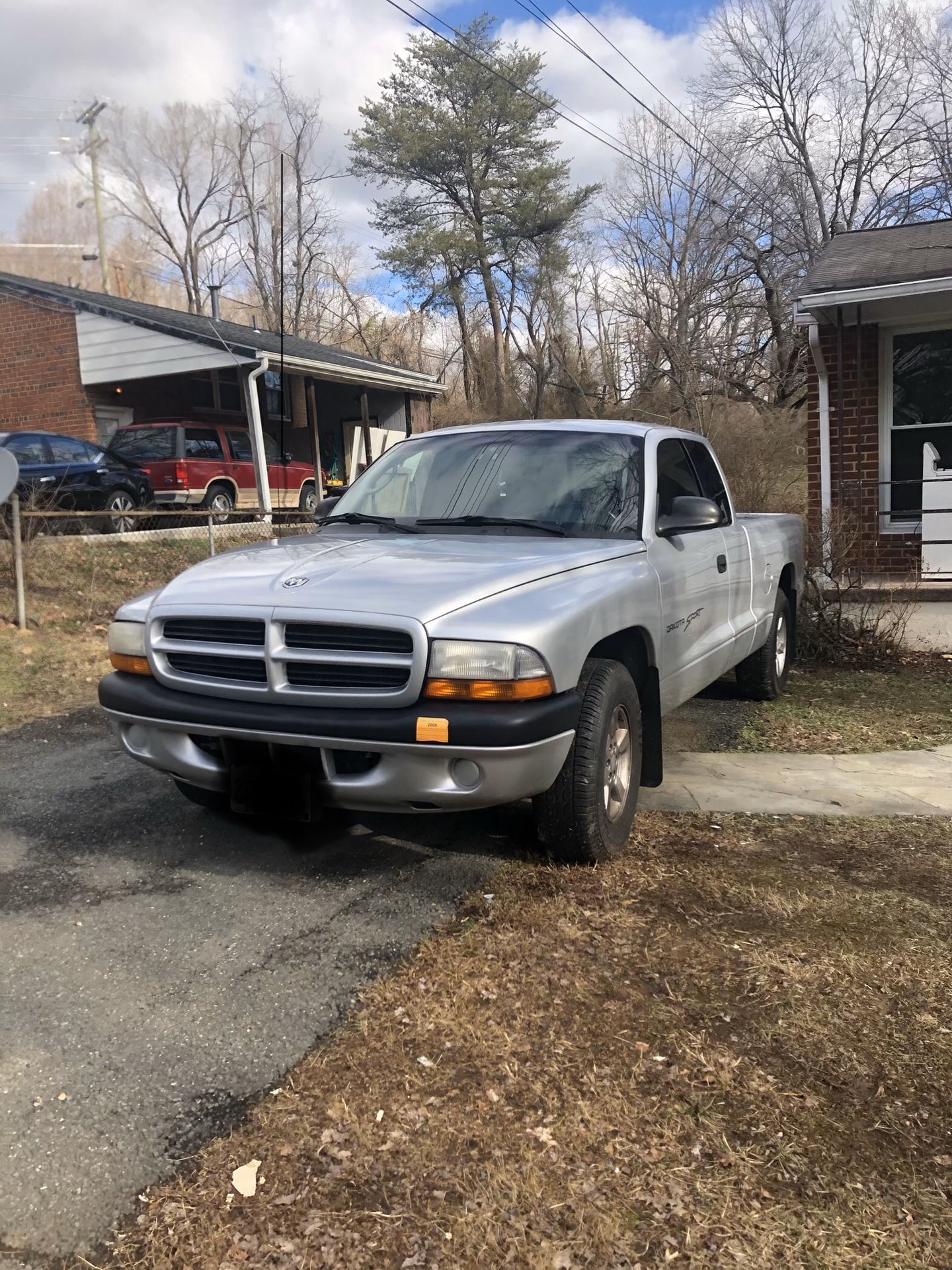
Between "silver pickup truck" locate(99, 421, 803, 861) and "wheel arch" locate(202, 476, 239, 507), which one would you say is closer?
"silver pickup truck" locate(99, 421, 803, 861)

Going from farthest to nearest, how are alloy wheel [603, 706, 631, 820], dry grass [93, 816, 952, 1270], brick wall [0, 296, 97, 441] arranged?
brick wall [0, 296, 97, 441]
alloy wheel [603, 706, 631, 820]
dry grass [93, 816, 952, 1270]

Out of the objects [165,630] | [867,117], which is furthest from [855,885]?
[867,117]

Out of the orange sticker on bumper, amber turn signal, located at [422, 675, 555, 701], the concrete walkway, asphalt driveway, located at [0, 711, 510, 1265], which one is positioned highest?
amber turn signal, located at [422, 675, 555, 701]

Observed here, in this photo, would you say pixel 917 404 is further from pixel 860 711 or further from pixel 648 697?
pixel 648 697

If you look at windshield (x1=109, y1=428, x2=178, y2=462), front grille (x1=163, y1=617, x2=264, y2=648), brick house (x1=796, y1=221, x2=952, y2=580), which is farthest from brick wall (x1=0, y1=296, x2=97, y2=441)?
front grille (x1=163, y1=617, x2=264, y2=648)

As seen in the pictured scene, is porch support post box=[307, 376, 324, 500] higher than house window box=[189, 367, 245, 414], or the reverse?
house window box=[189, 367, 245, 414]

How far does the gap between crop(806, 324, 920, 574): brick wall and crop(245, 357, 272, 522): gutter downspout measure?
956 centimetres

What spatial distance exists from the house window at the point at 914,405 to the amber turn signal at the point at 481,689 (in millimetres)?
7823

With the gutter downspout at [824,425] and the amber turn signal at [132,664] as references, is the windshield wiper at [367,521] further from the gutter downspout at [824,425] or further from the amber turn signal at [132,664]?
the gutter downspout at [824,425]

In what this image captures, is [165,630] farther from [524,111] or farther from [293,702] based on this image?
[524,111]

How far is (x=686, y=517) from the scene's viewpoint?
4453 millimetres

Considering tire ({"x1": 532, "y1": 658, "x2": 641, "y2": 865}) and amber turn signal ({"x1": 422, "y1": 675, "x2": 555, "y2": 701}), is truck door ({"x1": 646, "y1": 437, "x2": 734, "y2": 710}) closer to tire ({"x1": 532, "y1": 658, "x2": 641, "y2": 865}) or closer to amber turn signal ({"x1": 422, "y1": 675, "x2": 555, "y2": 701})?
tire ({"x1": 532, "y1": 658, "x2": 641, "y2": 865})

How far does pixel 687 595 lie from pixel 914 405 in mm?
6735

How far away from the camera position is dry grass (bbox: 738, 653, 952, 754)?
5.91 m
